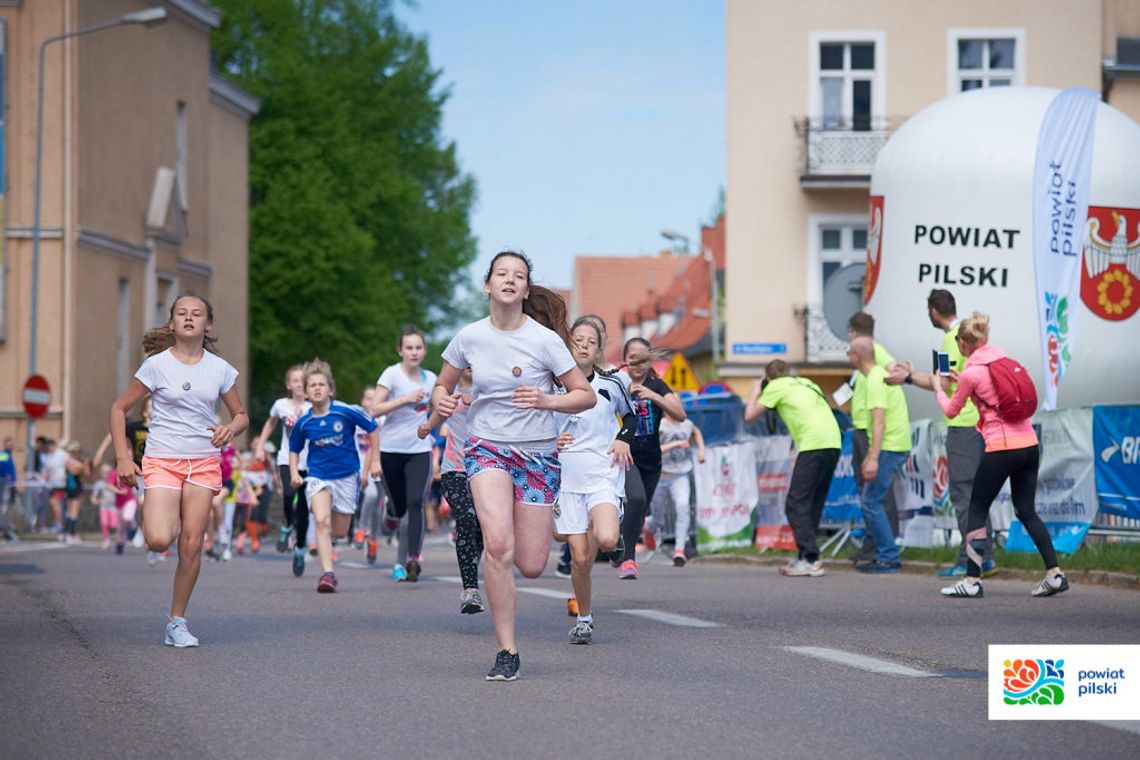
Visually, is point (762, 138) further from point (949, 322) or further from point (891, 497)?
point (949, 322)

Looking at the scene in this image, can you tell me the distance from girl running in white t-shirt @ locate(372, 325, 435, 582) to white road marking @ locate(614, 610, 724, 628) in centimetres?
412

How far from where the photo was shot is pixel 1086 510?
55.8 ft

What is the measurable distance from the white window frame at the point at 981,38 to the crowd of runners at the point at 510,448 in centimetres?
2106

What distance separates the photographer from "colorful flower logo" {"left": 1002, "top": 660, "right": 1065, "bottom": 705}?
24.4 ft

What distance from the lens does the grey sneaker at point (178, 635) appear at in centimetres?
1055

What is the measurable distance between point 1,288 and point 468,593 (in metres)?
30.5

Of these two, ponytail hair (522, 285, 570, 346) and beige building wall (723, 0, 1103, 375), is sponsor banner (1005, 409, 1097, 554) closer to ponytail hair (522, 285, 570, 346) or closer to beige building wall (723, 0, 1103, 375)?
ponytail hair (522, 285, 570, 346)

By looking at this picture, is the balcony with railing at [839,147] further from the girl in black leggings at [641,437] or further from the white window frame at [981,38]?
the girl in black leggings at [641,437]

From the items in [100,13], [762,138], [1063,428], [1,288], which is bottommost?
[1063,428]

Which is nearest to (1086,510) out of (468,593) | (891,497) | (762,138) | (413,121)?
(891,497)

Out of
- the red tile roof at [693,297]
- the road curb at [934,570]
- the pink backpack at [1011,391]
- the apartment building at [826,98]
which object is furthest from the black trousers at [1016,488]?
the red tile roof at [693,297]

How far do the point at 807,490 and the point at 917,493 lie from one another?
2447 millimetres

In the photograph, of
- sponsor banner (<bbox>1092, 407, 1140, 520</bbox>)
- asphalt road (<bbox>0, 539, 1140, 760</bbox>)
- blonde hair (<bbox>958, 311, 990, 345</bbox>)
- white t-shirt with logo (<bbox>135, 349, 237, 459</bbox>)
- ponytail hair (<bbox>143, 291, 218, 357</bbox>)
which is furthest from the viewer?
sponsor banner (<bbox>1092, 407, 1140, 520</bbox>)

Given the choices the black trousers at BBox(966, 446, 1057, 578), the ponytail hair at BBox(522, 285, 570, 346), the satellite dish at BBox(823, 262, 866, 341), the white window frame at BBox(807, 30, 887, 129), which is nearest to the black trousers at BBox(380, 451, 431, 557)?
the black trousers at BBox(966, 446, 1057, 578)
